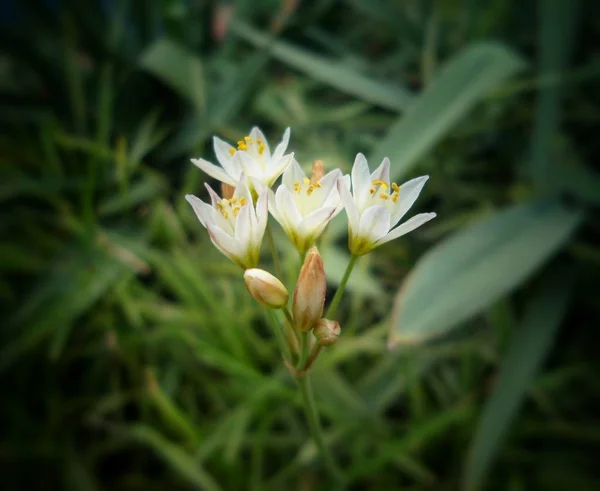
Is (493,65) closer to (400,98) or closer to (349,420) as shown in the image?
(400,98)

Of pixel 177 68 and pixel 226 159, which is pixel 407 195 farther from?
pixel 177 68

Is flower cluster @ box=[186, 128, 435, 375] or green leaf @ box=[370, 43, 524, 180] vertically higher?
green leaf @ box=[370, 43, 524, 180]

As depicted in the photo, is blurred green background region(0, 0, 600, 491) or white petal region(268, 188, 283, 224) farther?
blurred green background region(0, 0, 600, 491)

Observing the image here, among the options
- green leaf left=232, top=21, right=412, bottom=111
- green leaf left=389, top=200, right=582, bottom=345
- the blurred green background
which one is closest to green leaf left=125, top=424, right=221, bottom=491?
the blurred green background

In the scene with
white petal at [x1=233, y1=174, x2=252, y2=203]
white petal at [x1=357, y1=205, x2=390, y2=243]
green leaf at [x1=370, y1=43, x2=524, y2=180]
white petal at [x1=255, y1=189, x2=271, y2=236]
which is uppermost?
green leaf at [x1=370, y1=43, x2=524, y2=180]

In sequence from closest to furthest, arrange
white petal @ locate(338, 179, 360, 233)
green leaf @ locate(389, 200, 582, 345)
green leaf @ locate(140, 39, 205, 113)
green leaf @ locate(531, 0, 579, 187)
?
white petal @ locate(338, 179, 360, 233)
green leaf @ locate(389, 200, 582, 345)
green leaf @ locate(531, 0, 579, 187)
green leaf @ locate(140, 39, 205, 113)

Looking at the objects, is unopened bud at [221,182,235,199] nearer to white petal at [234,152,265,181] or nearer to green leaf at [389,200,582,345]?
white petal at [234,152,265,181]

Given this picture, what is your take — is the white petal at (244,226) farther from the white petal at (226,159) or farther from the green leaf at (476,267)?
the green leaf at (476,267)
